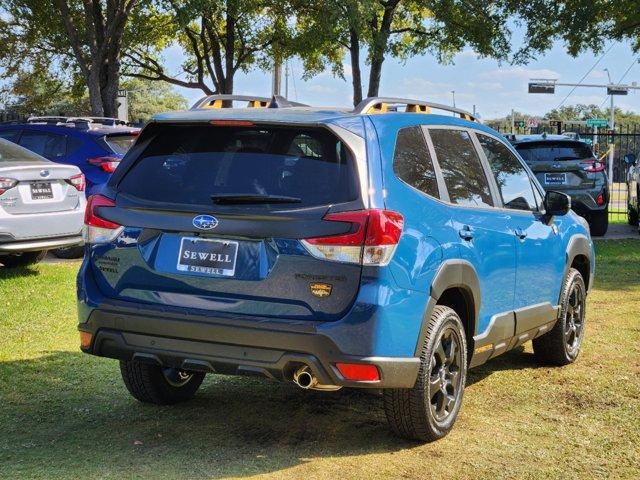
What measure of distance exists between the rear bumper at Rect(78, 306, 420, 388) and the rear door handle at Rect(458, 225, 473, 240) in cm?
92

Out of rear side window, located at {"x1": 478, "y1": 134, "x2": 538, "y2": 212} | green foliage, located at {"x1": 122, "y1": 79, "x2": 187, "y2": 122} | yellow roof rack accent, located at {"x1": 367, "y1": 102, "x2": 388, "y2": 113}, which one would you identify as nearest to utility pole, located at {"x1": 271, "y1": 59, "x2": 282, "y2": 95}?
rear side window, located at {"x1": 478, "y1": 134, "x2": 538, "y2": 212}

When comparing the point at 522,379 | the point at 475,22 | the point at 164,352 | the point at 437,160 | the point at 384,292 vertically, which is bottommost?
the point at 522,379

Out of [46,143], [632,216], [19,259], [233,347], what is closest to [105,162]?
[46,143]

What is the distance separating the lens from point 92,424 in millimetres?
5648

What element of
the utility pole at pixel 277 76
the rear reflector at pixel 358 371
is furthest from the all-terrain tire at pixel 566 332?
the utility pole at pixel 277 76

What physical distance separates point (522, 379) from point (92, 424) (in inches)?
120

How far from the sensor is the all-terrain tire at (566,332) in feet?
23.7

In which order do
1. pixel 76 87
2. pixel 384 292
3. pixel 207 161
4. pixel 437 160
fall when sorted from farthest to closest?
pixel 76 87 → pixel 437 160 → pixel 207 161 → pixel 384 292

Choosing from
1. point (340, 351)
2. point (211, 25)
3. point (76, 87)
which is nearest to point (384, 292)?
point (340, 351)

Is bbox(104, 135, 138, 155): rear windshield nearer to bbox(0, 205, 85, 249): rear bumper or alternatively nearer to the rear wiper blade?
bbox(0, 205, 85, 249): rear bumper

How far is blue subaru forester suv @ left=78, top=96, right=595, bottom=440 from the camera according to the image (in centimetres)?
464

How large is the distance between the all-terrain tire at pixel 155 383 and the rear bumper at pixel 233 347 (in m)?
0.78

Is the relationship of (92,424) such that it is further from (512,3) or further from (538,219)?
(512,3)

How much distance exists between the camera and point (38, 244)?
10586 millimetres
